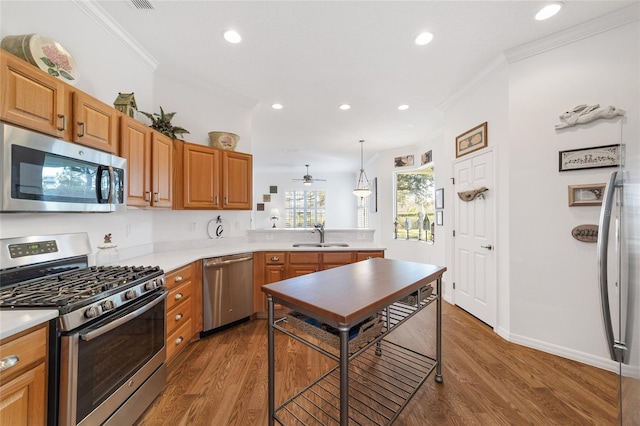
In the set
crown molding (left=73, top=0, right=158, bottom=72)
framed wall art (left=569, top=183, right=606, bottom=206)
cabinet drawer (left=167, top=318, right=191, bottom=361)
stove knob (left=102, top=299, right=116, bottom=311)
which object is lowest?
→ cabinet drawer (left=167, top=318, right=191, bottom=361)

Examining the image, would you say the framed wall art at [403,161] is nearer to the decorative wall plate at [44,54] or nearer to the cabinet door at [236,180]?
the cabinet door at [236,180]

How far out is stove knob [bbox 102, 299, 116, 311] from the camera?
1303 mm

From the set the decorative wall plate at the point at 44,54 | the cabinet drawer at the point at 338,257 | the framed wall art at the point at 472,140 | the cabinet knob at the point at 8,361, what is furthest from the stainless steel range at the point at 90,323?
the framed wall art at the point at 472,140

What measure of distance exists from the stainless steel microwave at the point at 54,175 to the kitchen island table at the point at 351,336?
132 cm

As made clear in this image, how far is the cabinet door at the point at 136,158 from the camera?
2.04 metres

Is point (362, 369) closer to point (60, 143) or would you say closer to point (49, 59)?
point (60, 143)

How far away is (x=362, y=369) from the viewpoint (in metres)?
2.15

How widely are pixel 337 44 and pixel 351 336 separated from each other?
2504 millimetres

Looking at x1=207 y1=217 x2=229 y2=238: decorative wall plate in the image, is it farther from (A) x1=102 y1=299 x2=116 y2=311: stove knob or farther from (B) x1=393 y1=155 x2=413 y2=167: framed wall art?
(B) x1=393 y1=155 x2=413 y2=167: framed wall art

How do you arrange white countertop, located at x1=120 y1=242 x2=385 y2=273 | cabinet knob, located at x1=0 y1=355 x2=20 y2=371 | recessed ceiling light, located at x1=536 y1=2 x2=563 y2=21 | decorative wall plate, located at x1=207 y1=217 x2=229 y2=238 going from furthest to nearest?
decorative wall plate, located at x1=207 y1=217 x2=229 y2=238 → white countertop, located at x1=120 y1=242 x2=385 y2=273 → recessed ceiling light, located at x1=536 y1=2 x2=563 y2=21 → cabinet knob, located at x1=0 y1=355 x2=20 y2=371

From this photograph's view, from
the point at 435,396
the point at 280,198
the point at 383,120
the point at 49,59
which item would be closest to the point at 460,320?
the point at 435,396

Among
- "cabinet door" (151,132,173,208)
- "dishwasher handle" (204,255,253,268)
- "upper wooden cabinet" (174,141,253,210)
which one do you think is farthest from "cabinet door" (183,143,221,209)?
"dishwasher handle" (204,255,253,268)

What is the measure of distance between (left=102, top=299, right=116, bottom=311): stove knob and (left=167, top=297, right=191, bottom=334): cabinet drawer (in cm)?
79

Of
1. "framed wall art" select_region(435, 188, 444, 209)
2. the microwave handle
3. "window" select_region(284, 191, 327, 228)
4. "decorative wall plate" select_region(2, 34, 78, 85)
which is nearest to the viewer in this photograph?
"decorative wall plate" select_region(2, 34, 78, 85)
